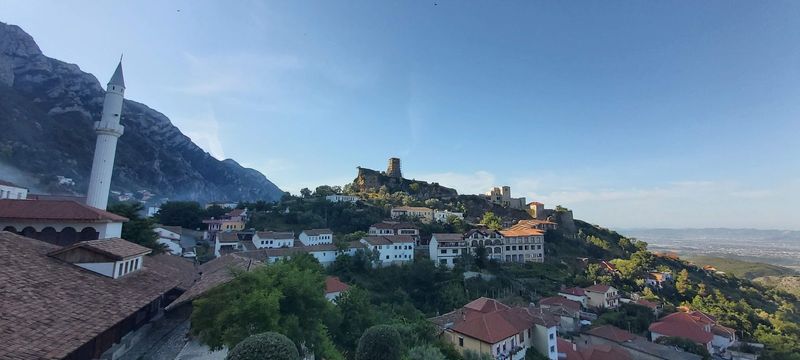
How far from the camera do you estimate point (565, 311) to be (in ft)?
116

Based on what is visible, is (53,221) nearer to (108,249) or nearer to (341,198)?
(108,249)

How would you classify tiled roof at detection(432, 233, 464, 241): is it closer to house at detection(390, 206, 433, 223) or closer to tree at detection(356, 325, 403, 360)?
house at detection(390, 206, 433, 223)

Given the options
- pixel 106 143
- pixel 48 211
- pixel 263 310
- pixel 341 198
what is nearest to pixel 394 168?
pixel 341 198

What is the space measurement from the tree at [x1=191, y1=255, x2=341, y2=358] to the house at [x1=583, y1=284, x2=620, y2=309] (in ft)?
128

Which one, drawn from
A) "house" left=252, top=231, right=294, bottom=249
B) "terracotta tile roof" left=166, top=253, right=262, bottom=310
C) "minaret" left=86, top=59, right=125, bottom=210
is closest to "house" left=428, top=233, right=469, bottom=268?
"house" left=252, top=231, right=294, bottom=249

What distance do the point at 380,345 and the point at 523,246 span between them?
4820 cm

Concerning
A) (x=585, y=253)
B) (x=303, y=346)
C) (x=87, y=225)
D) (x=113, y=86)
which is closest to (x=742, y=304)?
(x=585, y=253)

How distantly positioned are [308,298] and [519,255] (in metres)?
45.9

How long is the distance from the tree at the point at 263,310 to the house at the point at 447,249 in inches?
1344

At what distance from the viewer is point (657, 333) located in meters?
32.9

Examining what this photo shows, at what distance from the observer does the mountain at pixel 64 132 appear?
246ft

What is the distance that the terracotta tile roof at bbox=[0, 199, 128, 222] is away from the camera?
56.0ft

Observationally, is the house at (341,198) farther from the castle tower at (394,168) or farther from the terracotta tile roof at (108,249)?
the terracotta tile roof at (108,249)

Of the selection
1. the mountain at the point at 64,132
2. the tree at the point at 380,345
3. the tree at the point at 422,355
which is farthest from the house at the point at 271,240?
the mountain at the point at 64,132
